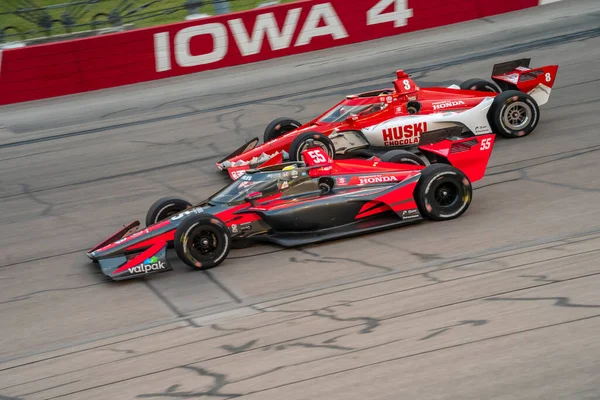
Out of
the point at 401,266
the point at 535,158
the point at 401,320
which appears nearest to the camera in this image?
the point at 401,320

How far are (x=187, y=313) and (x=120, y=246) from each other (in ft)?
5.35

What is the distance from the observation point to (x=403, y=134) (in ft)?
45.5

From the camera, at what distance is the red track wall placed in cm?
2094

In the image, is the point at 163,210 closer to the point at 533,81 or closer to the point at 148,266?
the point at 148,266

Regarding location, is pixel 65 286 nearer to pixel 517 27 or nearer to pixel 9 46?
pixel 9 46

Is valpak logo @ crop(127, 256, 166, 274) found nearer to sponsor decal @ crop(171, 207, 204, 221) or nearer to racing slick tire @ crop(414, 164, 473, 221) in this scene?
sponsor decal @ crop(171, 207, 204, 221)

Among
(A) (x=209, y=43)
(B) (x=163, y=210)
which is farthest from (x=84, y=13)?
(B) (x=163, y=210)

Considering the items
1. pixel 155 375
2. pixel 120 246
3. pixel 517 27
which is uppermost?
pixel 517 27

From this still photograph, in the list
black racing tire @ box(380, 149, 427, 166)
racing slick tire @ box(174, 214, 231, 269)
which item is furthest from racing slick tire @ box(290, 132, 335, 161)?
racing slick tire @ box(174, 214, 231, 269)

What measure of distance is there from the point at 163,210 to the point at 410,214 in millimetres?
2985

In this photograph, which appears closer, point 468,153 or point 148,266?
point 148,266

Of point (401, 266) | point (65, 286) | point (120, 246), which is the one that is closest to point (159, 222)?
point (120, 246)

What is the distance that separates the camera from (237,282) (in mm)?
9648

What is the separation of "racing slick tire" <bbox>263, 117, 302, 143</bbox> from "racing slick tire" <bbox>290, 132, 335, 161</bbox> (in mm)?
1491
